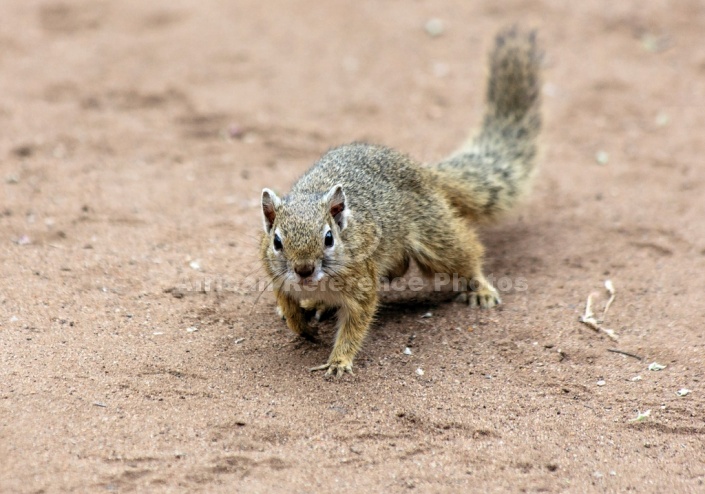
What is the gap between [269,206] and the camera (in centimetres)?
507

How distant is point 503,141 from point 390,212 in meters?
1.64

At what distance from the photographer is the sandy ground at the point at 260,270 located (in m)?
4.38

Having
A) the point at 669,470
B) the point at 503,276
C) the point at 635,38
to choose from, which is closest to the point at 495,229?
the point at 503,276

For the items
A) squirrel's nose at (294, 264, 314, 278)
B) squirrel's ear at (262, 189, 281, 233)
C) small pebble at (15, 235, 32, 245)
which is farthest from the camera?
small pebble at (15, 235, 32, 245)

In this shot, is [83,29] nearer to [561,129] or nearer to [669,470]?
[561,129]

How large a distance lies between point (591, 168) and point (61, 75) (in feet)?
19.1

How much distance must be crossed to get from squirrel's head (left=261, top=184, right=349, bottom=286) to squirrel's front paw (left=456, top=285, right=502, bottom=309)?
1392 millimetres

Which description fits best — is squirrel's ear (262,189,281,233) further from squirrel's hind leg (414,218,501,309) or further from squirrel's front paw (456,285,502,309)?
squirrel's front paw (456,285,502,309)

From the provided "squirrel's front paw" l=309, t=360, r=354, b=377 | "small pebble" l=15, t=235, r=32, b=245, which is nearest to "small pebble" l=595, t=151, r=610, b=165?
"squirrel's front paw" l=309, t=360, r=354, b=377

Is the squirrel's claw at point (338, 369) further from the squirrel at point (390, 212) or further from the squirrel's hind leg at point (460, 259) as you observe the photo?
the squirrel's hind leg at point (460, 259)

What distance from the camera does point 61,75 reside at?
929cm

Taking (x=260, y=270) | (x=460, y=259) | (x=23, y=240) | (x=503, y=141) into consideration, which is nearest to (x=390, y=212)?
(x=460, y=259)

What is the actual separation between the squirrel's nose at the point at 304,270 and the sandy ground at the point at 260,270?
2.44 feet

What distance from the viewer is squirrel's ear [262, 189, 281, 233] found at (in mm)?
5012
